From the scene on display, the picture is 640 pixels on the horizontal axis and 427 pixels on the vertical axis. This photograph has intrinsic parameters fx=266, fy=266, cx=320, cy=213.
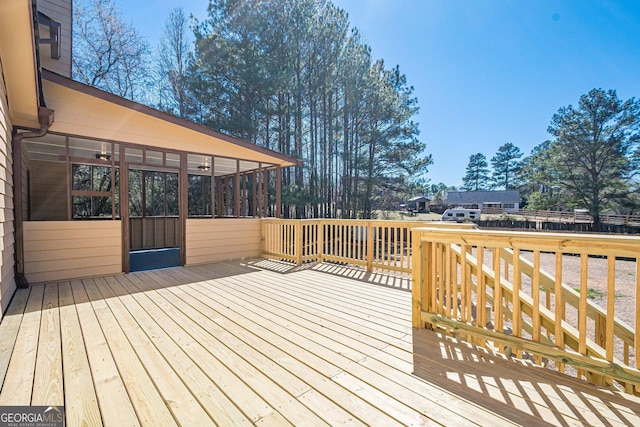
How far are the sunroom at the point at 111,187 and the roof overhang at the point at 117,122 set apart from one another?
1cm

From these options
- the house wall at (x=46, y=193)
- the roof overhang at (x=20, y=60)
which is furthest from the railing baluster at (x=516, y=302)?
the house wall at (x=46, y=193)

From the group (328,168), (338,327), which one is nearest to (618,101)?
(328,168)

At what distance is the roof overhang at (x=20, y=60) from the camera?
193 cm

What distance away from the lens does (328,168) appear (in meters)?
14.6

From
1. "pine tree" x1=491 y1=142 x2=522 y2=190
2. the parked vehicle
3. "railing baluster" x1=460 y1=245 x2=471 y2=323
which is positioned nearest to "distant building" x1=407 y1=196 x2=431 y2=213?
the parked vehicle

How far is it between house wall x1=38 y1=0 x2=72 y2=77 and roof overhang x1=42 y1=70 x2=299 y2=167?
124 inches

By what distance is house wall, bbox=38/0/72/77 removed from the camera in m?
5.85

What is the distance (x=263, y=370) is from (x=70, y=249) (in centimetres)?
414

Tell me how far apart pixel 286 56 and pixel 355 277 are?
11402mm

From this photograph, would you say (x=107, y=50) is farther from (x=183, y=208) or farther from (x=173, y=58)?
(x=183, y=208)

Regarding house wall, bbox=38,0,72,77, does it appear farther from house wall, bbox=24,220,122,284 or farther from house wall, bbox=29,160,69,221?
house wall, bbox=24,220,122,284

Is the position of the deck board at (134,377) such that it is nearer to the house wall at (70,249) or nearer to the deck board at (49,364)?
the deck board at (49,364)

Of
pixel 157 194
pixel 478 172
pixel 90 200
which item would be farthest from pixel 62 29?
pixel 478 172

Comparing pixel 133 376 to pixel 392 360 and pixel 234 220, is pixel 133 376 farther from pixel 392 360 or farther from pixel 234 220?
pixel 234 220
